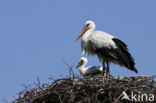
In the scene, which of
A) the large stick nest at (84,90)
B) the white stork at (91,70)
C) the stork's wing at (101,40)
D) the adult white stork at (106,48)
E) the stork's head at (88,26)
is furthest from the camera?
the stork's head at (88,26)

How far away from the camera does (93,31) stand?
481 inches

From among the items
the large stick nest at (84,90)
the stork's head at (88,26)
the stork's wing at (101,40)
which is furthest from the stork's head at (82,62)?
the large stick nest at (84,90)

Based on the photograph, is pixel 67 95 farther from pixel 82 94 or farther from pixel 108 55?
pixel 108 55

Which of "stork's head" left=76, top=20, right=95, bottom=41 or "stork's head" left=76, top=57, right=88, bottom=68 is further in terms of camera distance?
"stork's head" left=76, top=57, right=88, bottom=68

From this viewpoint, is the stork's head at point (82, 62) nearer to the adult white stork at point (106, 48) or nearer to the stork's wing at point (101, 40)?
the adult white stork at point (106, 48)

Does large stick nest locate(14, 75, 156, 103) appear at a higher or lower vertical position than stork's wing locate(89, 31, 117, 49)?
lower

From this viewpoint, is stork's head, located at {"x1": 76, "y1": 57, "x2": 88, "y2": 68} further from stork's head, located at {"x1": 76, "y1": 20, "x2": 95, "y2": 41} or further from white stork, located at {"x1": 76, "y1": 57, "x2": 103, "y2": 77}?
stork's head, located at {"x1": 76, "y1": 20, "x2": 95, "y2": 41}

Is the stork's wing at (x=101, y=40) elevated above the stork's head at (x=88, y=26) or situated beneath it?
situated beneath

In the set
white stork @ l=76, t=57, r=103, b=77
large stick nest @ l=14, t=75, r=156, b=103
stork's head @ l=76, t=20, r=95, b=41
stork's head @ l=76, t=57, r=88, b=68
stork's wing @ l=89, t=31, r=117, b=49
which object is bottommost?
large stick nest @ l=14, t=75, r=156, b=103

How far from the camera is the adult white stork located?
11.3 metres

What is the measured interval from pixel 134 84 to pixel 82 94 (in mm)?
928

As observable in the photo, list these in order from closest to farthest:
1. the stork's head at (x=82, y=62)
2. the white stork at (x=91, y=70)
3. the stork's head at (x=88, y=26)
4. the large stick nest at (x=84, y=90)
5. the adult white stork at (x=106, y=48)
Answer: the large stick nest at (x=84, y=90), the adult white stork at (x=106, y=48), the white stork at (x=91, y=70), the stork's head at (x=88, y=26), the stork's head at (x=82, y=62)

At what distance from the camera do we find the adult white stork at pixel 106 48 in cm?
1134

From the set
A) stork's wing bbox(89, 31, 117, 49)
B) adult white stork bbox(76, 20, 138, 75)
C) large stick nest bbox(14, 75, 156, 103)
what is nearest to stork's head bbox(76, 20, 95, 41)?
adult white stork bbox(76, 20, 138, 75)
